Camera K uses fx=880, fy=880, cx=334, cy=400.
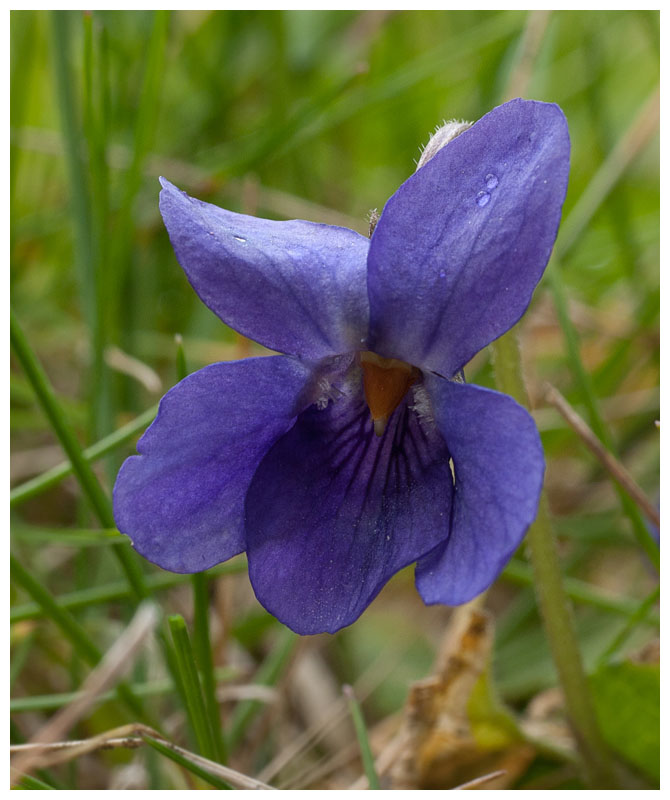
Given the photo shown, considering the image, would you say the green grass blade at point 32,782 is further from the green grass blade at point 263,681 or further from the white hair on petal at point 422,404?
the white hair on petal at point 422,404

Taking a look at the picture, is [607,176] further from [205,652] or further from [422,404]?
[205,652]

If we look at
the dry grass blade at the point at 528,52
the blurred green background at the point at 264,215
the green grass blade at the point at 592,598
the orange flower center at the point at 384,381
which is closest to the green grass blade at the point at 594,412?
the blurred green background at the point at 264,215

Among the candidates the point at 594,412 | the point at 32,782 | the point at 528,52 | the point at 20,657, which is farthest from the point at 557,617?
the point at 528,52

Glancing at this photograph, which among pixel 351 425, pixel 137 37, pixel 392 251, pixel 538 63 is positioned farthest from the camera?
pixel 137 37

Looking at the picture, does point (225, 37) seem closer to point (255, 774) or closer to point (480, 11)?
point (480, 11)

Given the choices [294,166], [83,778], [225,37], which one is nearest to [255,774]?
[83,778]

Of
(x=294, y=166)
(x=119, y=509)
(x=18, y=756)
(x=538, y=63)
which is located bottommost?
(x=18, y=756)

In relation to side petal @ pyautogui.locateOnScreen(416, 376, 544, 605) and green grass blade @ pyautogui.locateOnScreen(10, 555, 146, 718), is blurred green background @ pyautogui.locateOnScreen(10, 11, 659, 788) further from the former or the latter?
side petal @ pyautogui.locateOnScreen(416, 376, 544, 605)
